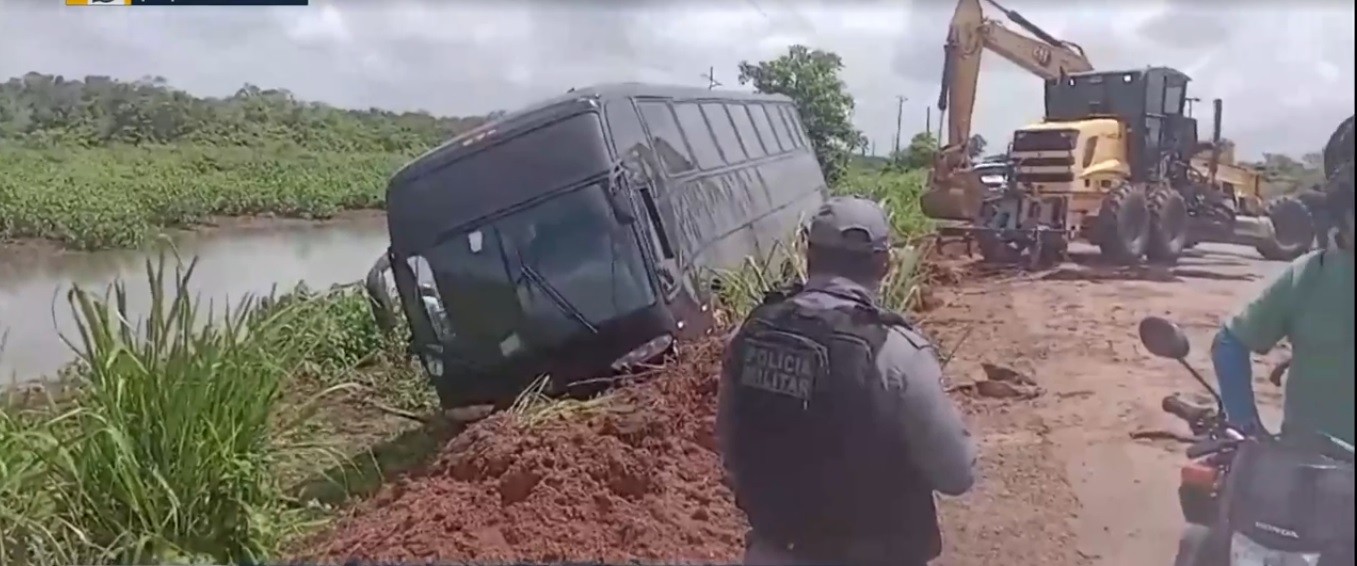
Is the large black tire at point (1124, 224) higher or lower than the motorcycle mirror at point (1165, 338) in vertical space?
higher

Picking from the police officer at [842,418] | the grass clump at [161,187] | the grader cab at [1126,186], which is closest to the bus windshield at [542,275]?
the grass clump at [161,187]

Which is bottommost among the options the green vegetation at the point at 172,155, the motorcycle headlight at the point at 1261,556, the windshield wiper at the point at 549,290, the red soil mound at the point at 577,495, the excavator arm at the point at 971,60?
the red soil mound at the point at 577,495

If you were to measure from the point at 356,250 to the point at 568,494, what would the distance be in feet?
3.80

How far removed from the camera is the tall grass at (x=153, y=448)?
2824 mm

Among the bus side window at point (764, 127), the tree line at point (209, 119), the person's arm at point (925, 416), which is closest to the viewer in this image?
the person's arm at point (925, 416)

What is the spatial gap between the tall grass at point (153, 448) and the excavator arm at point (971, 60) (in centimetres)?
187

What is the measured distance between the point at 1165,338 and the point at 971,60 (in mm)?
1053

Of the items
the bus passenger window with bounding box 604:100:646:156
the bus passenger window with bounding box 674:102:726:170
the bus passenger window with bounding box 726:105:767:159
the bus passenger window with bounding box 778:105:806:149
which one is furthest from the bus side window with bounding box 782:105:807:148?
the bus passenger window with bounding box 604:100:646:156

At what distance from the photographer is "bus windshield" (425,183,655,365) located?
11.3 ft

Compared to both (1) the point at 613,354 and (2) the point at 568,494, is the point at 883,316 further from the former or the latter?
(1) the point at 613,354

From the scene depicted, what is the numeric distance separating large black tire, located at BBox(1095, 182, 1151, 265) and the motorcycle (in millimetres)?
1174

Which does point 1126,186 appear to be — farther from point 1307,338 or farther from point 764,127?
point 1307,338

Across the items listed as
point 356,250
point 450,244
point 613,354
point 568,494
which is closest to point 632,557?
point 568,494

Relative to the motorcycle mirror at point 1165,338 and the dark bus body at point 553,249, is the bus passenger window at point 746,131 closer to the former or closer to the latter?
the dark bus body at point 553,249
